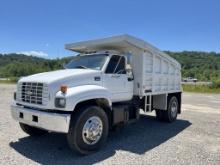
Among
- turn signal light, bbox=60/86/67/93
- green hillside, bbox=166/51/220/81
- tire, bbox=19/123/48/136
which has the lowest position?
tire, bbox=19/123/48/136

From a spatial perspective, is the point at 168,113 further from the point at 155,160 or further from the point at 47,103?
the point at 47,103

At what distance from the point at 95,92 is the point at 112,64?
129 cm

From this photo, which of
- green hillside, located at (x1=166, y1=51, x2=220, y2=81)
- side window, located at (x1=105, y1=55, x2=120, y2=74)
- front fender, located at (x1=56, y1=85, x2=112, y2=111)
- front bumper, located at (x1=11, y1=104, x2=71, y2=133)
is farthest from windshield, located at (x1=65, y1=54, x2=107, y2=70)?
green hillside, located at (x1=166, y1=51, x2=220, y2=81)

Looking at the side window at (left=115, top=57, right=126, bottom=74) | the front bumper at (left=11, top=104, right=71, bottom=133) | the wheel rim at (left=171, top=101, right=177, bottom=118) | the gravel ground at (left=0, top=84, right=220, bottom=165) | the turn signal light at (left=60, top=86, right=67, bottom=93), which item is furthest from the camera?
the wheel rim at (left=171, top=101, right=177, bottom=118)

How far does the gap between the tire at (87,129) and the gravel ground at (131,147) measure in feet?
0.64

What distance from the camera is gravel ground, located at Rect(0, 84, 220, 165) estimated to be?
201 inches

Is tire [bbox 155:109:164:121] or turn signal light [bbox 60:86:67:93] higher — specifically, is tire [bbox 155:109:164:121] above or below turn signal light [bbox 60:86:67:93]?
below

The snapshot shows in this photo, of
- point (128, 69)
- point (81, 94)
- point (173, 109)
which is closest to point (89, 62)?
point (128, 69)

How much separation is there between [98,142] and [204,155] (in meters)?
2.31

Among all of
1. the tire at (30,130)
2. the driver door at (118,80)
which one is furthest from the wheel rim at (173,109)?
the tire at (30,130)

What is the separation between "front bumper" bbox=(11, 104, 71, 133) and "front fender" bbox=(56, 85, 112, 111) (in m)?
0.22

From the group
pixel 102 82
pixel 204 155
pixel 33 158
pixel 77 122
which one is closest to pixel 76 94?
pixel 77 122

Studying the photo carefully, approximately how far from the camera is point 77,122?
5125 mm

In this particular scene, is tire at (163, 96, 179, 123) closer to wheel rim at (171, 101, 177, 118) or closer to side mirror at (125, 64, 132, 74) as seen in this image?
wheel rim at (171, 101, 177, 118)
